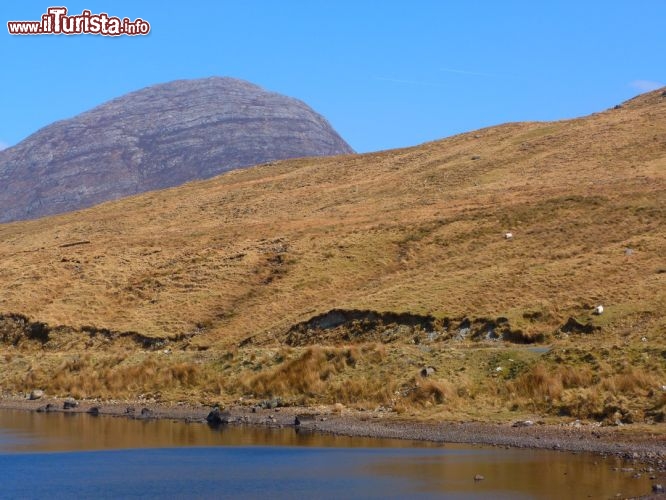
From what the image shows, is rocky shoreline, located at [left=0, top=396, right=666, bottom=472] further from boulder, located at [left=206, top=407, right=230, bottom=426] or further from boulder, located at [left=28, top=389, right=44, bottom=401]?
boulder, located at [left=28, top=389, right=44, bottom=401]

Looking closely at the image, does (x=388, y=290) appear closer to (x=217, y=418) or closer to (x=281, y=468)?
(x=217, y=418)

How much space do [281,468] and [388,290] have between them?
27607mm

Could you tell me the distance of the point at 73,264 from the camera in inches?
2776

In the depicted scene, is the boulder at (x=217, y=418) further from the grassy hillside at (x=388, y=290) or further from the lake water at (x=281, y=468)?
the grassy hillside at (x=388, y=290)

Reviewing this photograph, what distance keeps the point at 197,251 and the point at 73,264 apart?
8.85 metres

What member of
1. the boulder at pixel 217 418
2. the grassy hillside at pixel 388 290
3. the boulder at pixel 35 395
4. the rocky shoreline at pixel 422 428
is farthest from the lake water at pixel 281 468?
the boulder at pixel 35 395

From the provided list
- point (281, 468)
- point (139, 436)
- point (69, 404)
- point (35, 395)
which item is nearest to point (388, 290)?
point (69, 404)

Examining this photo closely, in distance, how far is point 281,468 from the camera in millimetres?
24203

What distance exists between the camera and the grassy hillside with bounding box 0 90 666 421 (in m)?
33.8

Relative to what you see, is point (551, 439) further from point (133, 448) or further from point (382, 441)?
point (133, 448)

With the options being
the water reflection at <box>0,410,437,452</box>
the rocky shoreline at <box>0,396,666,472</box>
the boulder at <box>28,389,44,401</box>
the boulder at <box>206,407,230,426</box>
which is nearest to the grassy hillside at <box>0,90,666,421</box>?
the boulder at <box>28,389,44,401</box>

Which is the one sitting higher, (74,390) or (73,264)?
(73,264)

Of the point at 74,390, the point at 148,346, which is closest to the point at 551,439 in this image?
the point at 74,390

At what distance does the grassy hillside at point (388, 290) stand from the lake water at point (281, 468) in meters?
4.86
